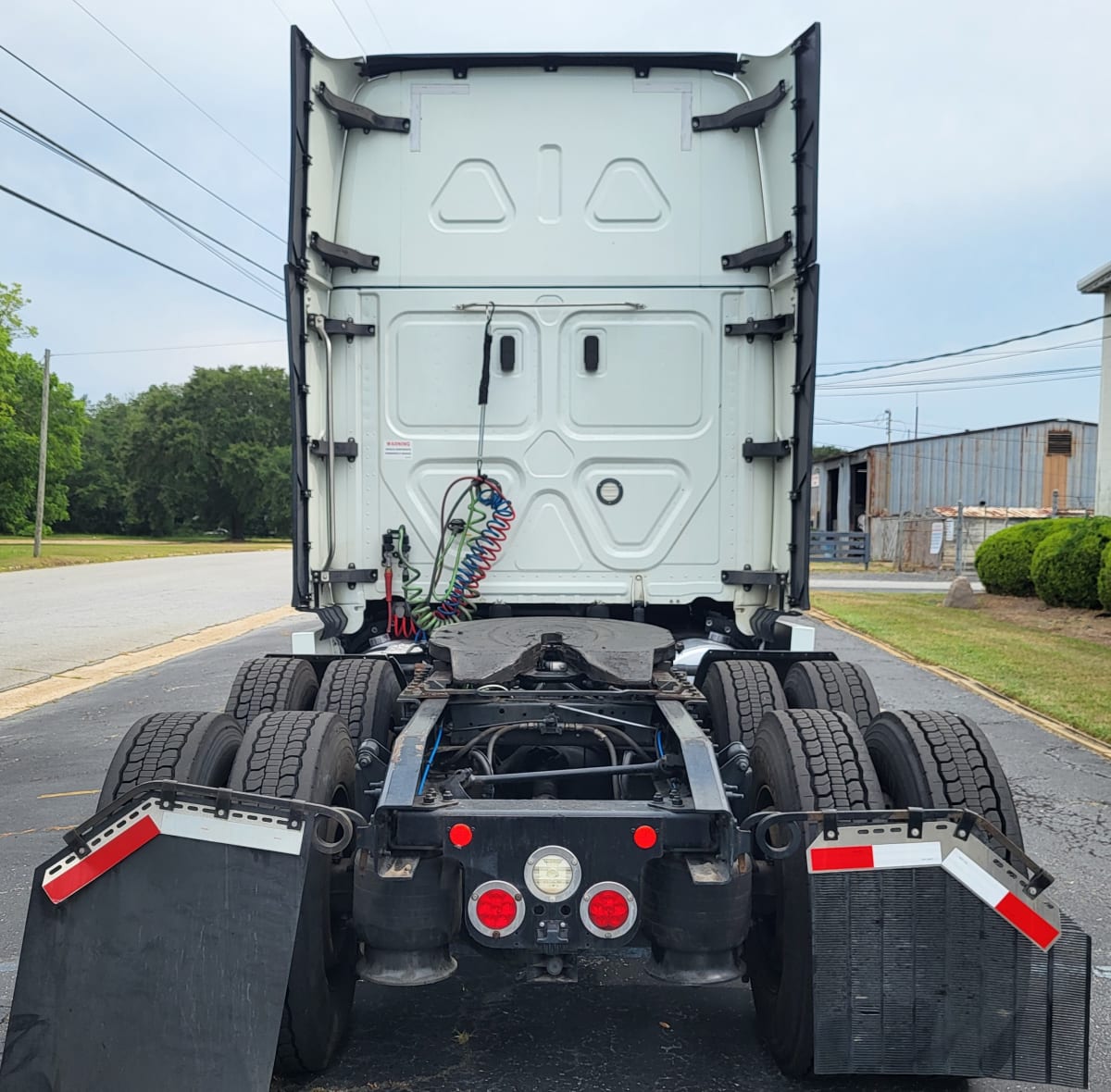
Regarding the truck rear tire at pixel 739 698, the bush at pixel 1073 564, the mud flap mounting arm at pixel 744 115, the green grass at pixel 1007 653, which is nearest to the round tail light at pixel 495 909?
the truck rear tire at pixel 739 698

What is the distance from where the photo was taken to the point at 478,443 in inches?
211

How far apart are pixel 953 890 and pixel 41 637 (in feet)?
46.0

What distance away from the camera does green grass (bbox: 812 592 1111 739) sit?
959cm

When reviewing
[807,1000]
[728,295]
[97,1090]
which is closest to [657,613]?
[728,295]

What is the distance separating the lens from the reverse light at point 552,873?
8.95 ft

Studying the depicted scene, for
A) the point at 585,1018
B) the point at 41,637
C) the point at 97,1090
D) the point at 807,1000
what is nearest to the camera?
the point at 97,1090

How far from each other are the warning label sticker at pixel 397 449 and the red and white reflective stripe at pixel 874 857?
3.27m

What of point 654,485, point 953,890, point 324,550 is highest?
point 654,485

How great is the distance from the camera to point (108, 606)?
1914 cm

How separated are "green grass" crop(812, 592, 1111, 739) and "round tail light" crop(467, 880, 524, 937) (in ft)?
22.6

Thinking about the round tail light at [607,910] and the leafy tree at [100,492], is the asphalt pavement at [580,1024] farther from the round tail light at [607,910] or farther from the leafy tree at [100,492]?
the leafy tree at [100,492]

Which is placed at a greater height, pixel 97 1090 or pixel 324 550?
pixel 324 550

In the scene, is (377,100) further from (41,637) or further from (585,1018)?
(41,637)

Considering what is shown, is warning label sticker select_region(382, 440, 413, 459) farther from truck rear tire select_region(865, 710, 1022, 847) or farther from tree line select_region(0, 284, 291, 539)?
tree line select_region(0, 284, 291, 539)
